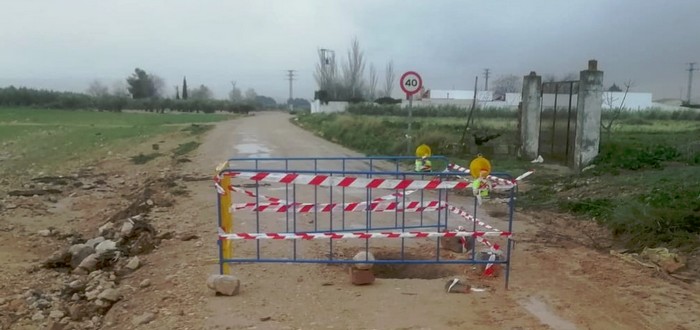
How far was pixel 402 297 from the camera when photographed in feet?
18.8

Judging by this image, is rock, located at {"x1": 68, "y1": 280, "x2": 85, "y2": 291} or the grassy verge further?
the grassy verge

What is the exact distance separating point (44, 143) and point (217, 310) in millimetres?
29792

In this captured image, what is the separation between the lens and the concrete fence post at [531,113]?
16719mm

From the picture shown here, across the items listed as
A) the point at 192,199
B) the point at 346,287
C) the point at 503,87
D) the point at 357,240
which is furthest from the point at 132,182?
the point at 503,87

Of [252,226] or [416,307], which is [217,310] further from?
[252,226]

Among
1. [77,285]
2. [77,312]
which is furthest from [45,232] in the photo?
[77,312]

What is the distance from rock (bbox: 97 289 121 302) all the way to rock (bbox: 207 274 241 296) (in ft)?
3.76

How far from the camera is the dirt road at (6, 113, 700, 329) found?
16.9ft

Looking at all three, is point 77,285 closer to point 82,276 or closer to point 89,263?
point 82,276

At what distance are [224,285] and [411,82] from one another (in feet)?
29.5

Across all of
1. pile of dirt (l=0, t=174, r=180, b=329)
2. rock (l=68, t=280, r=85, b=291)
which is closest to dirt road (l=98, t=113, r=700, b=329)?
pile of dirt (l=0, t=174, r=180, b=329)

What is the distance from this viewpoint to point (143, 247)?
26.2 feet

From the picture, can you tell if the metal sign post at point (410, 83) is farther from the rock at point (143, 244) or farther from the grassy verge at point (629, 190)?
the rock at point (143, 244)

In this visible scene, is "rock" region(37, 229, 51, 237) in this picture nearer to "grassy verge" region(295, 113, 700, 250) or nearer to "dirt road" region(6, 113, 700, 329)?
"dirt road" region(6, 113, 700, 329)
